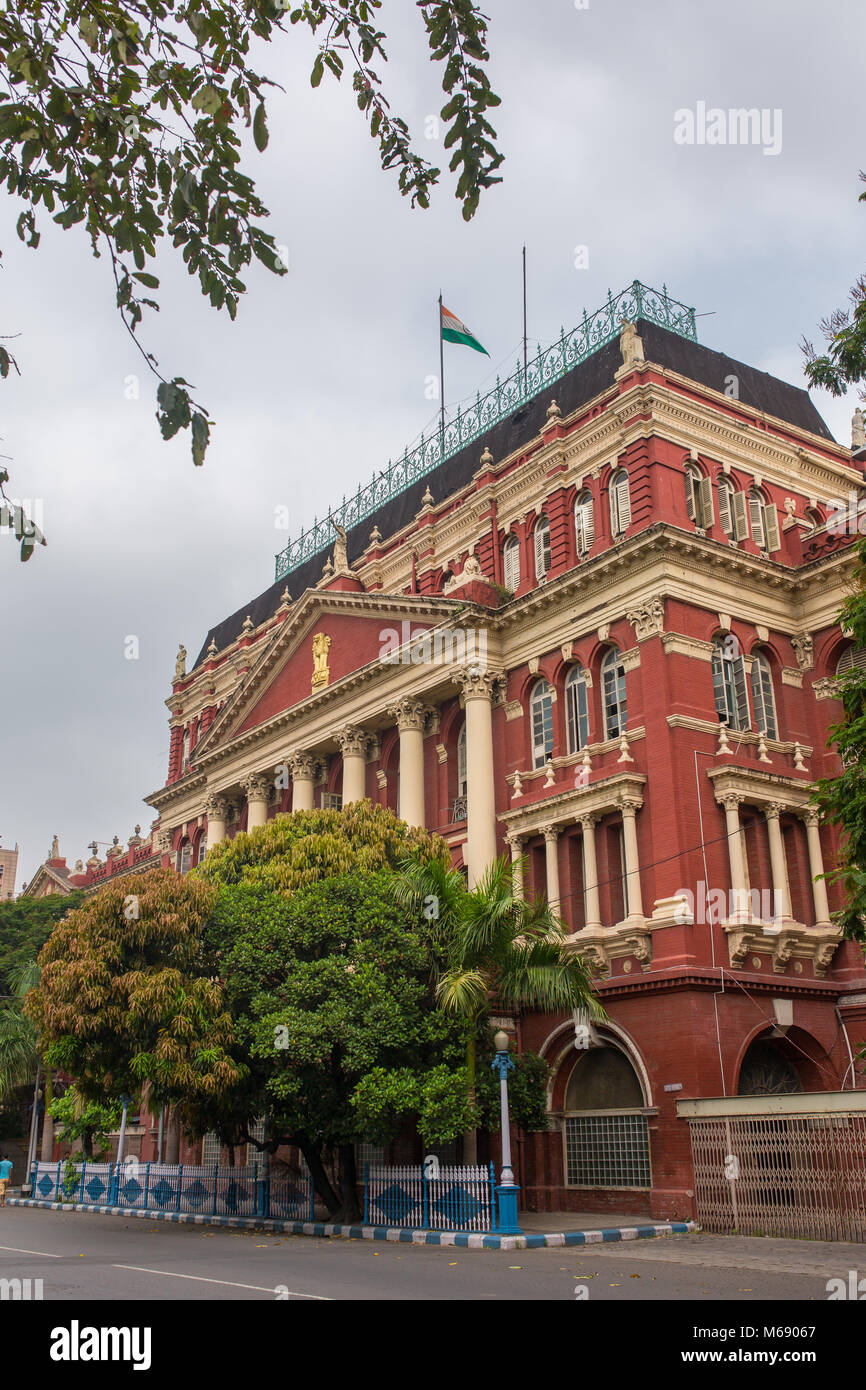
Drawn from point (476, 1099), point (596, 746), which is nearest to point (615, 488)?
point (596, 746)

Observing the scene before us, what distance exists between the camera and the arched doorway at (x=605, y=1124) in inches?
1048

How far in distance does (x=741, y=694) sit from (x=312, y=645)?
15.5m

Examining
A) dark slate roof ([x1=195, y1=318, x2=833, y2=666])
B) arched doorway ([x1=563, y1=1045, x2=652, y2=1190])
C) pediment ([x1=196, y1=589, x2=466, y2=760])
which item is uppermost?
dark slate roof ([x1=195, y1=318, x2=833, y2=666])

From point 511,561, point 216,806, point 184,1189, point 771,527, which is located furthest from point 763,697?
point 216,806

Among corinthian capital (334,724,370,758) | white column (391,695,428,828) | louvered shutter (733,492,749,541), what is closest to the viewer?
louvered shutter (733,492,749,541)

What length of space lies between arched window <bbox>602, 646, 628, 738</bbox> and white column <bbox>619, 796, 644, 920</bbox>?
2.08m

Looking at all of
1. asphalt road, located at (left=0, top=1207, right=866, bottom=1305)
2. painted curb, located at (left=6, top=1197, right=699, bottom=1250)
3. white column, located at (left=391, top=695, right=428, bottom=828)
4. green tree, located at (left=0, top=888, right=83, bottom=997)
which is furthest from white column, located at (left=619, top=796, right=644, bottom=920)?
green tree, located at (left=0, top=888, right=83, bottom=997)

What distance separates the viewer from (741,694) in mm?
30562

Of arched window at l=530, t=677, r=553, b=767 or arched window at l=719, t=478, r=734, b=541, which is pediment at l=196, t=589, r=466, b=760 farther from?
arched window at l=719, t=478, r=734, b=541

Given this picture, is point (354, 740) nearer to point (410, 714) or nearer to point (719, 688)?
point (410, 714)

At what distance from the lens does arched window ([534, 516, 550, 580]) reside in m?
34.7

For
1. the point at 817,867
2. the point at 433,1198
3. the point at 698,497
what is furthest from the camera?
the point at 698,497

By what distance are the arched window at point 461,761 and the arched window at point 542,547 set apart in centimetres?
490
